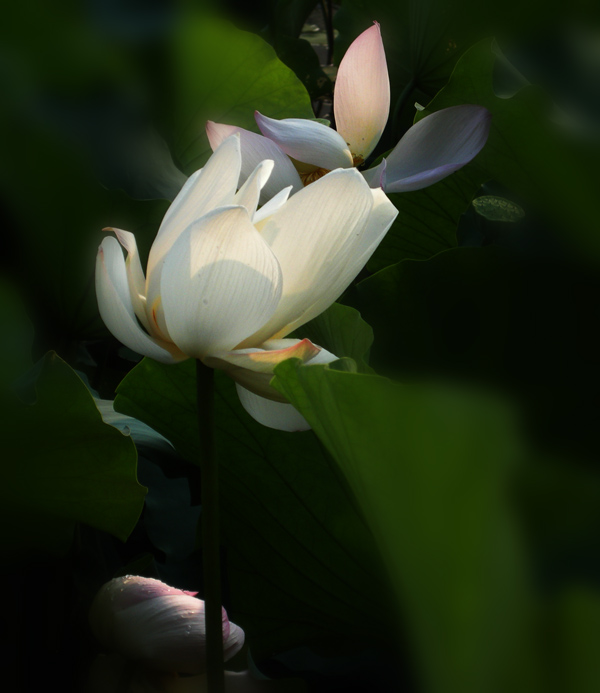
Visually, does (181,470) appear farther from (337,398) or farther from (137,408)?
(337,398)

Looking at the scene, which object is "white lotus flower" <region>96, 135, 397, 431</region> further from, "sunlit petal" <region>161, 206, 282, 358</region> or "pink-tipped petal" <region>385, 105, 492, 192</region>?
"pink-tipped petal" <region>385, 105, 492, 192</region>

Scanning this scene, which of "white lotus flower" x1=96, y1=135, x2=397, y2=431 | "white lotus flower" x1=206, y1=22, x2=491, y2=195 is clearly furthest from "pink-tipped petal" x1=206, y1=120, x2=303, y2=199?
"white lotus flower" x1=96, y1=135, x2=397, y2=431

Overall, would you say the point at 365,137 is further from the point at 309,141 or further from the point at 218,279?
the point at 218,279

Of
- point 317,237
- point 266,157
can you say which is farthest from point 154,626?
point 266,157

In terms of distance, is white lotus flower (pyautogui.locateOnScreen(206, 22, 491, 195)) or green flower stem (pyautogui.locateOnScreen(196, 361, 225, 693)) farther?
white lotus flower (pyautogui.locateOnScreen(206, 22, 491, 195))

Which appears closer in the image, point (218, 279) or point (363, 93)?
point (218, 279)

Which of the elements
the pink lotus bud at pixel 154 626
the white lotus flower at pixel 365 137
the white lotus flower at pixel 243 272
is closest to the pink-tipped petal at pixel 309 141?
the white lotus flower at pixel 365 137

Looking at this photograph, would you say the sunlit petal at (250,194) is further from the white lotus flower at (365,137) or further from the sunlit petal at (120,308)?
the white lotus flower at (365,137)
